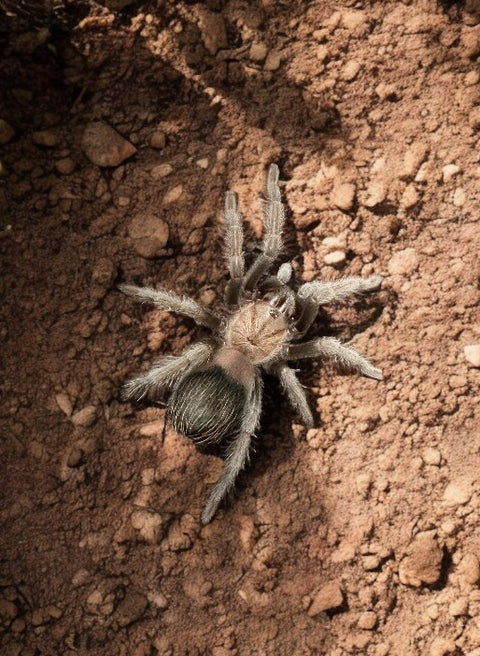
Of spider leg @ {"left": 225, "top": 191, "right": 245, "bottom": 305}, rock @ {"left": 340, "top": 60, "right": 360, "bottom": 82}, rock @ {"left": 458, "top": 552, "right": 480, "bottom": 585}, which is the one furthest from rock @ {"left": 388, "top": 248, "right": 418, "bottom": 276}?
rock @ {"left": 458, "top": 552, "right": 480, "bottom": 585}

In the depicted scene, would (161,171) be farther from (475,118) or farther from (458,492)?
(458,492)

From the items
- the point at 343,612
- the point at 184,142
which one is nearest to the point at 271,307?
the point at 184,142

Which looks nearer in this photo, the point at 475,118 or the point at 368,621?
the point at 368,621

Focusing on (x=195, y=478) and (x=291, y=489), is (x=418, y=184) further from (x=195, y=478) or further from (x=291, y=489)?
(x=195, y=478)

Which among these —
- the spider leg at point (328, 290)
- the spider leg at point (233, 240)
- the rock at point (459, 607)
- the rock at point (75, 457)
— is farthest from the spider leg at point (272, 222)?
the rock at point (459, 607)

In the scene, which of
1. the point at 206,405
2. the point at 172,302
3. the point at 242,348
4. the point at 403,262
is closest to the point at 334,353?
the point at 242,348

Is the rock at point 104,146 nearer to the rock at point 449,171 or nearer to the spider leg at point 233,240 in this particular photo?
the spider leg at point 233,240

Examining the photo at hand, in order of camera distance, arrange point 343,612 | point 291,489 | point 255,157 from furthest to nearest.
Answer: point 255,157, point 291,489, point 343,612
